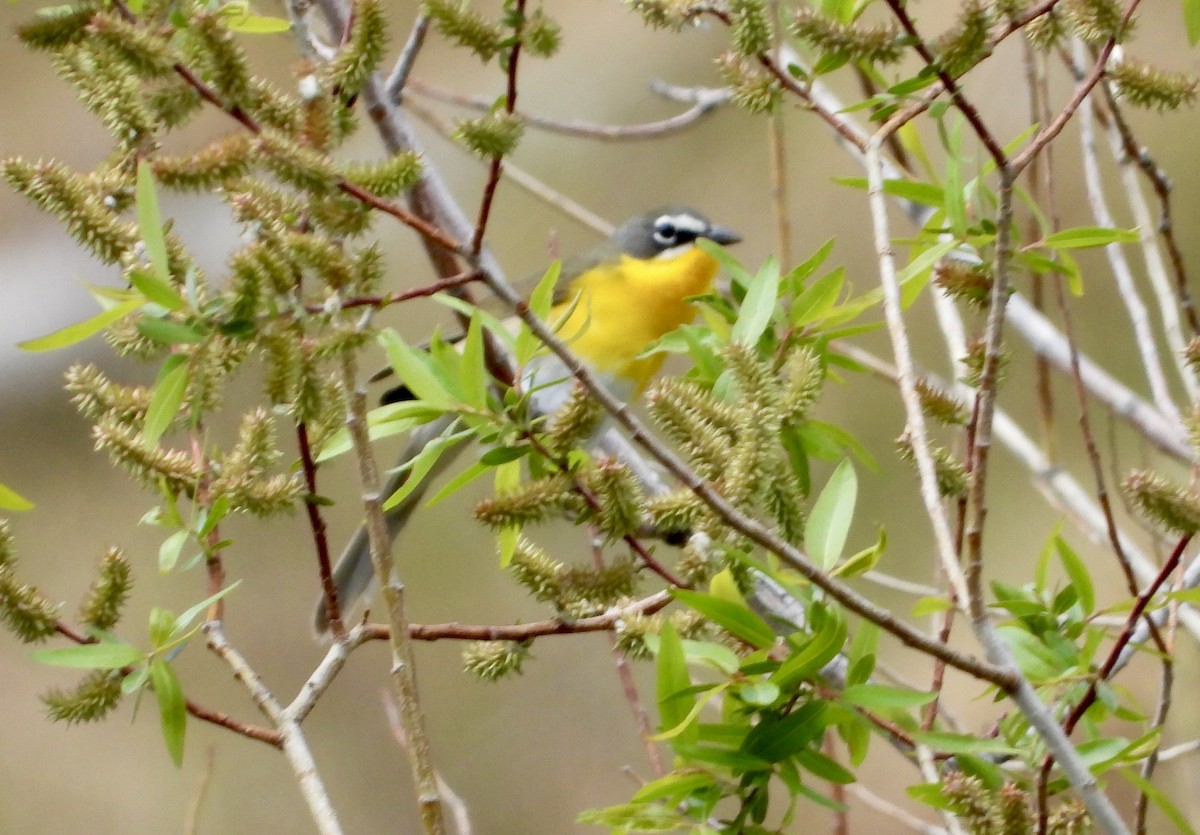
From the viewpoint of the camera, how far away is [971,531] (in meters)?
0.52

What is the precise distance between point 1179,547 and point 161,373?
0.45 metres

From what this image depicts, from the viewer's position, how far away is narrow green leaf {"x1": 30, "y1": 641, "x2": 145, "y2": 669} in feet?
1.88

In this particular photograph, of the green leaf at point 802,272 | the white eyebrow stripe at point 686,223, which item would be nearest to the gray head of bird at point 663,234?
the white eyebrow stripe at point 686,223

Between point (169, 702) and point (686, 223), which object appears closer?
point (169, 702)

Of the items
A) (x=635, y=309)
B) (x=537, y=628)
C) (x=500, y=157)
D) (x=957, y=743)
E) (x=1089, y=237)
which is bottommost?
(x=957, y=743)

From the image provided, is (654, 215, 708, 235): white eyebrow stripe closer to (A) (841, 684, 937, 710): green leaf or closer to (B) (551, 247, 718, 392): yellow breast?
(B) (551, 247, 718, 392): yellow breast

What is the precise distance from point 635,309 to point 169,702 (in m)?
0.88

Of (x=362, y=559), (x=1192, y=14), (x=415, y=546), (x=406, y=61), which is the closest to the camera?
(x=1192, y=14)

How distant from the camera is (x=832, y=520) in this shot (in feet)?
1.82

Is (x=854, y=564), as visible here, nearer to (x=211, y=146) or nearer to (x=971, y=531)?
(x=971, y=531)

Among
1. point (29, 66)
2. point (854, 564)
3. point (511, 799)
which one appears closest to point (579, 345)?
point (854, 564)

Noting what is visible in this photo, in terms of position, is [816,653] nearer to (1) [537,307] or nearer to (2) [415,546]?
(1) [537,307]

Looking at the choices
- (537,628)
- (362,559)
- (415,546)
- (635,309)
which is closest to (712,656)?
(537,628)

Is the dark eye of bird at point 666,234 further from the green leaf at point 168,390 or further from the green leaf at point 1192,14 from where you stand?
the green leaf at point 168,390
